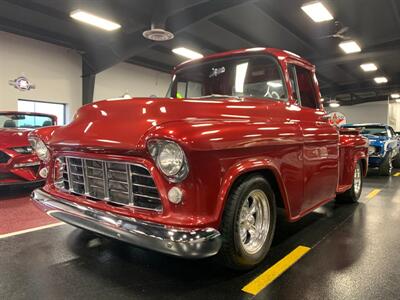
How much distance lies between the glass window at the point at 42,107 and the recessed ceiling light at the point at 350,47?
10.2 metres

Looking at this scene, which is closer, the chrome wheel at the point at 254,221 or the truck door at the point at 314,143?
the chrome wheel at the point at 254,221

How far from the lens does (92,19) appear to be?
8.82 metres

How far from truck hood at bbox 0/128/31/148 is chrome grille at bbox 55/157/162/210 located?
3.26 m

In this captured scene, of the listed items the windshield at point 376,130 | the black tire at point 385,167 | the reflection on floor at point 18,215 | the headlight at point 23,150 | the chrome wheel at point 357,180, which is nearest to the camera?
the reflection on floor at point 18,215

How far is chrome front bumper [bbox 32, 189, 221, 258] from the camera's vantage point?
2.05m

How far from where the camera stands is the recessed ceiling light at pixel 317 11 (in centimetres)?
831

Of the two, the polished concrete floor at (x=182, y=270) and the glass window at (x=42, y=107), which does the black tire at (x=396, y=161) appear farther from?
the glass window at (x=42, y=107)

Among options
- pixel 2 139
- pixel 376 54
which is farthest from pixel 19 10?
pixel 376 54

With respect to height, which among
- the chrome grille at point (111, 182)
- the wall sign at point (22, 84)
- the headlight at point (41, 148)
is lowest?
the chrome grille at point (111, 182)

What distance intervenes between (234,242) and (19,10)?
9.42 m

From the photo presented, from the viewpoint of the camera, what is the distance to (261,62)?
11.2 ft

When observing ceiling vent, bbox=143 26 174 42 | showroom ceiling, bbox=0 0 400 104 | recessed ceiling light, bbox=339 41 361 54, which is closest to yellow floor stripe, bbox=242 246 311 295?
showroom ceiling, bbox=0 0 400 104

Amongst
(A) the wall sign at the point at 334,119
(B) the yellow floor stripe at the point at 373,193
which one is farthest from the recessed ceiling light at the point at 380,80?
(A) the wall sign at the point at 334,119

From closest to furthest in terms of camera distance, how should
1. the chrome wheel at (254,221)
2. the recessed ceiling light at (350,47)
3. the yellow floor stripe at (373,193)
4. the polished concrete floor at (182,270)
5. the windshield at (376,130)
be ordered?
the polished concrete floor at (182,270) < the chrome wheel at (254,221) < the yellow floor stripe at (373,193) < the windshield at (376,130) < the recessed ceiling light at (350,47)
